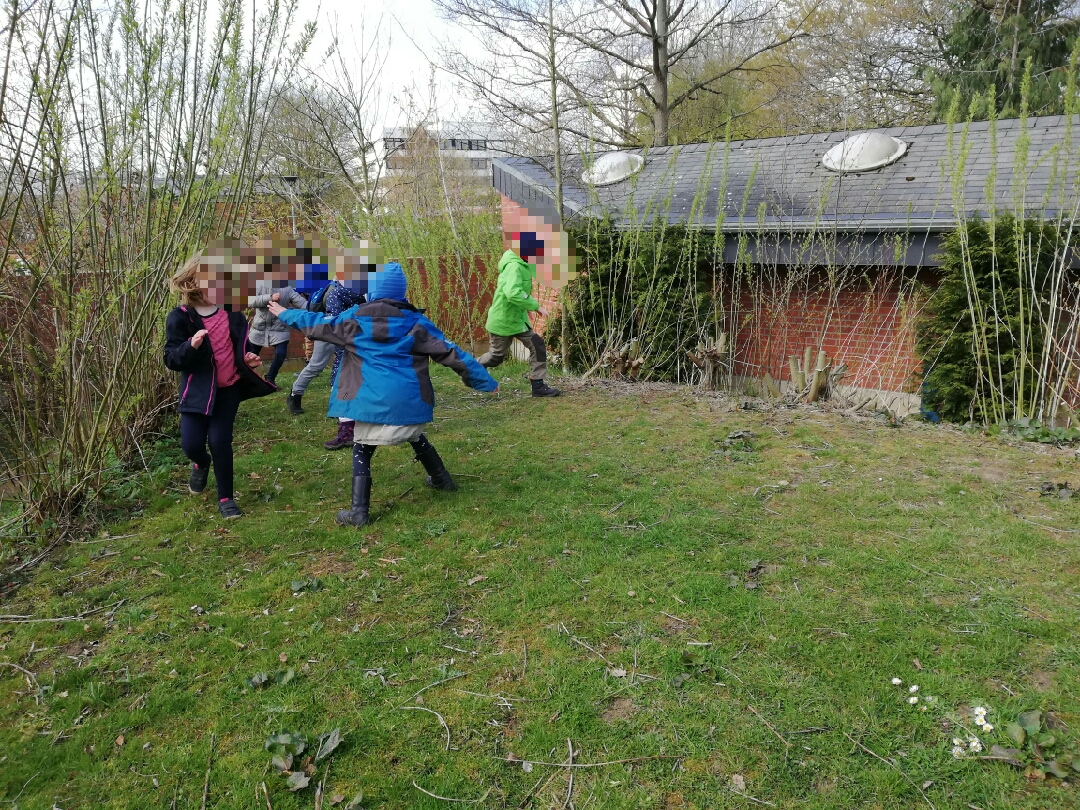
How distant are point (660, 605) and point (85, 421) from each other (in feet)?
12.2

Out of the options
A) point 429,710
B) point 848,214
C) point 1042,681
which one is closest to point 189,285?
point 429,710

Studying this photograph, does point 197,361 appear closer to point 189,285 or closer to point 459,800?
point 189,285

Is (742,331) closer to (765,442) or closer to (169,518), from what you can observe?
(765,442)

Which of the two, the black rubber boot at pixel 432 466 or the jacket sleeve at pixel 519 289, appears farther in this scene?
the jacket sleeve at pixel 519 289

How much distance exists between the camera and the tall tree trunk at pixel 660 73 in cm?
1640

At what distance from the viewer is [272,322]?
6348mm

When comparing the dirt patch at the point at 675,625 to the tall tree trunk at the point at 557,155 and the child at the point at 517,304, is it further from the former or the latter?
the tall tree trunk at the point at 557,155

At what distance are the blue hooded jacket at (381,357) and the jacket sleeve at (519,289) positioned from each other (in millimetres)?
2438

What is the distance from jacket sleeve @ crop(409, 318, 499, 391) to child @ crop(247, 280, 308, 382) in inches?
82.1

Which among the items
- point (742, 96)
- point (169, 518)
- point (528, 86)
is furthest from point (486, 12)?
point (169, 518)

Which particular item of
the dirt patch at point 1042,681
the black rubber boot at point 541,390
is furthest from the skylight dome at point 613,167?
the dirt patch at point 1042,681

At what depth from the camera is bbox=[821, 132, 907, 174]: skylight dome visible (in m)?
8.73

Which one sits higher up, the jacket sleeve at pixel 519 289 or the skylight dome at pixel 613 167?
the skylight dome at pixel 613 167

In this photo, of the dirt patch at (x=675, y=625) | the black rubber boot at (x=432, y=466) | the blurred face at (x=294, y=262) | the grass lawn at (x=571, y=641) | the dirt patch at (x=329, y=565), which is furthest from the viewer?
the blurred face at (x=294, y=262)
